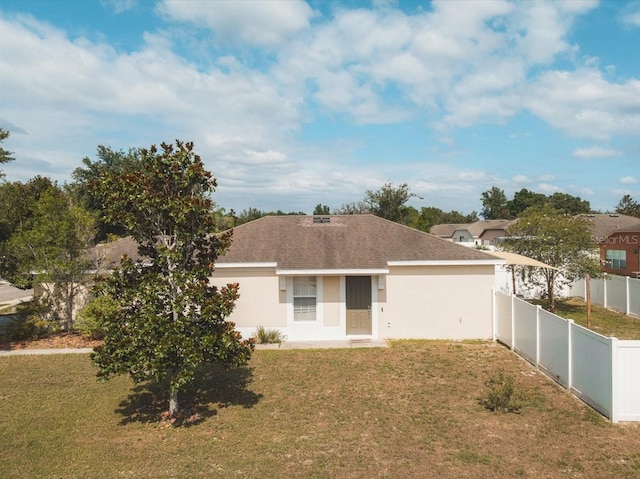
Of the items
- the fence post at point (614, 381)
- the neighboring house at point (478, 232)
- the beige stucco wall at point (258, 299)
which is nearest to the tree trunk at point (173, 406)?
the beige stucco wall at point (258, 299)

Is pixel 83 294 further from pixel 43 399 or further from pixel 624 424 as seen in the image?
pixel 624 424

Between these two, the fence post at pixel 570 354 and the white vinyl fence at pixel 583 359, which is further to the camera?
the fence post at pixel 570 354

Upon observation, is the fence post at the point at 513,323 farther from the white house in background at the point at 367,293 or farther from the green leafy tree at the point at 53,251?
the green leafy tree at the point at 53,251

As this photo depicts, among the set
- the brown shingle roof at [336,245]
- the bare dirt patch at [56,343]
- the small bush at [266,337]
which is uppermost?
the brown shingle roof at [336,245]

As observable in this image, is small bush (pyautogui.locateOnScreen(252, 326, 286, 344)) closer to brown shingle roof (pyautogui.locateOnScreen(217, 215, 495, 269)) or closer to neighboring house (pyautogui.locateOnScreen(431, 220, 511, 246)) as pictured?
brown shingle roof (pyautogui.locateOnScreen(217, 215, 495, 269))

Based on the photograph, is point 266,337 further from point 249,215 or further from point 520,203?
point 520,203

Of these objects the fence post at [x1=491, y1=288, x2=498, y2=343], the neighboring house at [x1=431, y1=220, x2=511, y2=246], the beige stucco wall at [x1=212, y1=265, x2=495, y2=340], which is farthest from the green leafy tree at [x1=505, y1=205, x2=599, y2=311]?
the neighboring house at [x1=431, y1=220, x2=511, y2=246]

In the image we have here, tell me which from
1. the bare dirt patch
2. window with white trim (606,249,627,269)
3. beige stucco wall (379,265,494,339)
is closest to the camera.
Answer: the bare dirt patch
